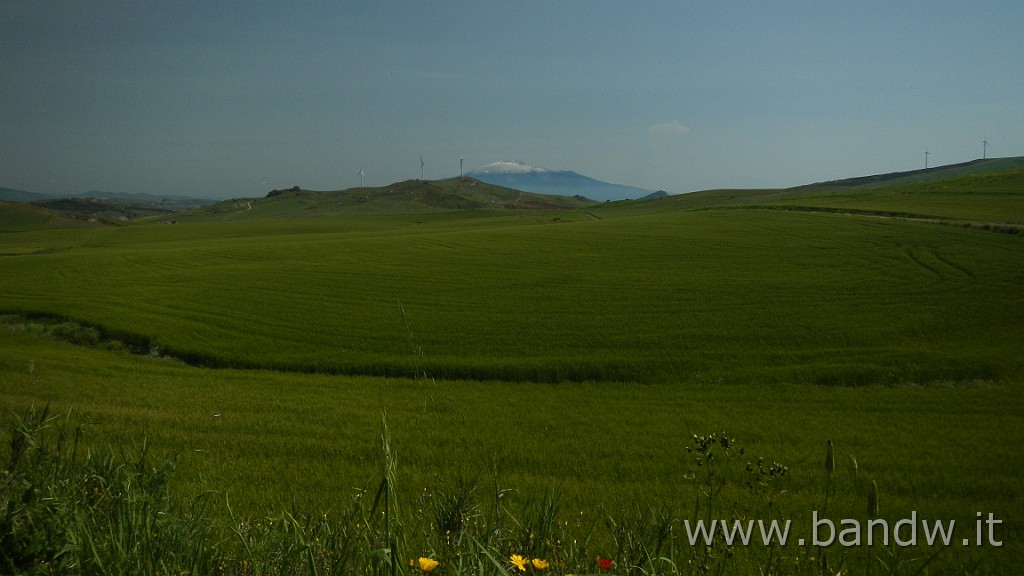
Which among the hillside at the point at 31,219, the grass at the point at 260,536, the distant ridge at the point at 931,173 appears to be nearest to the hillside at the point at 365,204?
the hillside at the point at 31,219

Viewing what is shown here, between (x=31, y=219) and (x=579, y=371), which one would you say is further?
(x=31, y=219)

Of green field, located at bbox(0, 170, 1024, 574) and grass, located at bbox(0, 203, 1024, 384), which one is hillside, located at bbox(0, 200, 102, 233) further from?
green field, located at bbox(0, 170, 1024, 574)

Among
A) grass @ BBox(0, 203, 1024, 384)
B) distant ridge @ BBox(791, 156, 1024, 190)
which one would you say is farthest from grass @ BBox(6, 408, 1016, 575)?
distant ridge @ BBox(791, 156, 1024, 190)

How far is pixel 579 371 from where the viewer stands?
19156 mm

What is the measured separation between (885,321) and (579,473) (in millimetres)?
18490

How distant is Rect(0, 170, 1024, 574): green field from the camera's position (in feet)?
32.5

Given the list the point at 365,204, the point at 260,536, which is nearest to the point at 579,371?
the point at 260,536

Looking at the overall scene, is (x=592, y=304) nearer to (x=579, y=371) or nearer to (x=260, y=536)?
(x=579, y=371)

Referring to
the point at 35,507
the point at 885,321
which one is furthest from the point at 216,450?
the point at 885,321

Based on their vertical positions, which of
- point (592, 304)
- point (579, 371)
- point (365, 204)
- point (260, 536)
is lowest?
point (579, 371)

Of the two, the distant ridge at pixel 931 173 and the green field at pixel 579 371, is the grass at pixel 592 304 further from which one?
the distant ridge at pixel 931 173

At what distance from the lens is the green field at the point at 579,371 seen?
9.90 m

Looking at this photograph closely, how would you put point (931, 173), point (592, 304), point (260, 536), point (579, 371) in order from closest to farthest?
point (260, 536)
point (579, 371)
point (592, 304)
point (931, 173)

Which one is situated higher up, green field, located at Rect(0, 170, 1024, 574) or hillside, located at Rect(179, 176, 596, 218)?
hillside, located at Rect(179, 176, 596, 218)
